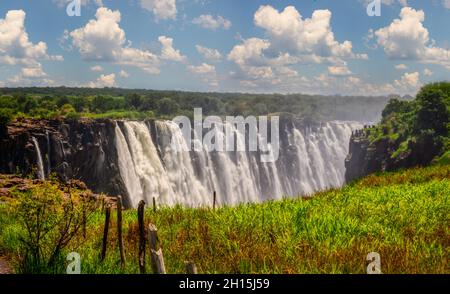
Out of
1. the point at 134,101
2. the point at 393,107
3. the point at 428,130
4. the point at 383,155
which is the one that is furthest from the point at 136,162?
the point at 134,101

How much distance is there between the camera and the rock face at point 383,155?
62.9 metres

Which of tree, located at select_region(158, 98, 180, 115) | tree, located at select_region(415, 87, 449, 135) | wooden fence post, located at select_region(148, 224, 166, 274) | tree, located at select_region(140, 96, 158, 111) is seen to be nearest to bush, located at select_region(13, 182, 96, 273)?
wooden fence post, located at select_region(148, 224, 166, 274)

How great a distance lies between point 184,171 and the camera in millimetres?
61406

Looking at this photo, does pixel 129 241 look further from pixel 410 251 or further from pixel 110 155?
pixel 110 155

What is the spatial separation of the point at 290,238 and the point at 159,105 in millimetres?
108049

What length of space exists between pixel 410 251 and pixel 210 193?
2087 inches

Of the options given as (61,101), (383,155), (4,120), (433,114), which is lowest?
(383,155)

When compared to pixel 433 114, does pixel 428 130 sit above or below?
below

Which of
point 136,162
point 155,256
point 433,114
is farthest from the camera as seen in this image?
point 433,114

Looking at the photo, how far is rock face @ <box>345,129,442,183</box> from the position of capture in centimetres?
6291

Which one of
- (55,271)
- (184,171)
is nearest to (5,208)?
(55,271)

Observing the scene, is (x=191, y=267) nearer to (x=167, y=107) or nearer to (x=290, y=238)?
(x=290, y=238)

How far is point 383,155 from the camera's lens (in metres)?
72.9

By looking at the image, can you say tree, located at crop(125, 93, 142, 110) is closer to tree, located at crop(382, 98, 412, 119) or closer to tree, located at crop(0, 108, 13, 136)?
tree, located at crop(382, 98, 412, 119)
